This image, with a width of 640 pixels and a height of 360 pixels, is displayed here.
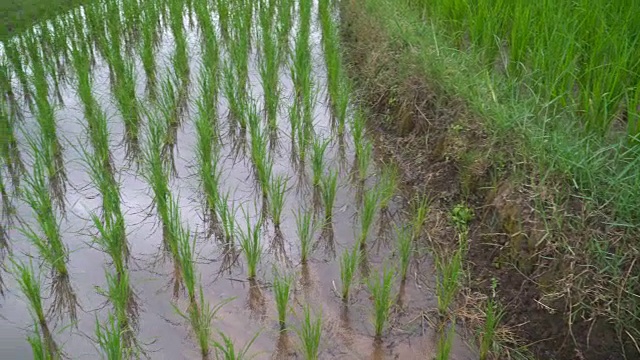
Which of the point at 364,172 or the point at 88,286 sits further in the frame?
the point at 364,172

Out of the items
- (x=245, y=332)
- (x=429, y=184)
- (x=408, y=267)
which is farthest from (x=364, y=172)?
(x=245, y=332)

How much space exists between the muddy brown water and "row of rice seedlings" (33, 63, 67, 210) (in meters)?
0.04

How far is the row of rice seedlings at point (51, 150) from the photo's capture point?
2793 millimetres

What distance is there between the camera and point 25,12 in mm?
4973

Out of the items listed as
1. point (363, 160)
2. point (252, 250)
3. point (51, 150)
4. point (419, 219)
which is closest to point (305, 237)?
point (252, 250)

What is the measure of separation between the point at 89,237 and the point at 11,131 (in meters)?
1.16

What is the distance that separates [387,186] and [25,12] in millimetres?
4042

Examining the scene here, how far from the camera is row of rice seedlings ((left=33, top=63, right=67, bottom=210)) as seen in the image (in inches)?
110

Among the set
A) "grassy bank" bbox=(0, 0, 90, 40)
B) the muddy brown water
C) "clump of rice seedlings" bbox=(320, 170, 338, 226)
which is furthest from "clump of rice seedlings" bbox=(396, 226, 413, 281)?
"grassy bank" bbox=(0, 0, 90, 40)

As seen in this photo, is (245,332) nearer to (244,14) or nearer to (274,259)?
(274,259)

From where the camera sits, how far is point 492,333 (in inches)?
73.6

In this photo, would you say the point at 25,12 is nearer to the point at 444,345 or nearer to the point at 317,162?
the point at 317,162

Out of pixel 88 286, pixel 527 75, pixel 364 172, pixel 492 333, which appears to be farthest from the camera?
pixel 364 172

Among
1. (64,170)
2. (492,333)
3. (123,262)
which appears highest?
(64,170)
